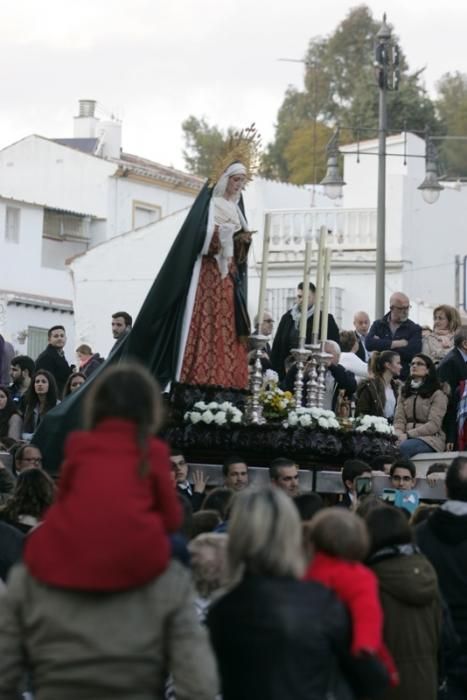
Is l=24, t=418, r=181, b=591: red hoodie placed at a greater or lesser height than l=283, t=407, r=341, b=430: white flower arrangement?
lesser

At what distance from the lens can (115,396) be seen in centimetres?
605

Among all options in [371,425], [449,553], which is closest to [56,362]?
[371,425]

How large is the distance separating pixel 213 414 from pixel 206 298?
108 centimetres

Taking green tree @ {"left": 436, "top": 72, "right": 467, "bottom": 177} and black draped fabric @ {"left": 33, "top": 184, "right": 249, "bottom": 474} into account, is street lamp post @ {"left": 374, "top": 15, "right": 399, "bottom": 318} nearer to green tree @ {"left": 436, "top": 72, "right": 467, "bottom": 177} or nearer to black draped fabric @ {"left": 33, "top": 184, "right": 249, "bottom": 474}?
black draped fabric @ {"left": 33, "top": 184, "right": 249, "bottom": 474}

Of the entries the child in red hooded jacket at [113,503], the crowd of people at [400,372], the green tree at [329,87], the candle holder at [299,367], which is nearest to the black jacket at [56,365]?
the crowd of people at [400,372]

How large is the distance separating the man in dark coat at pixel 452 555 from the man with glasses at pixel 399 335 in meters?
8.97

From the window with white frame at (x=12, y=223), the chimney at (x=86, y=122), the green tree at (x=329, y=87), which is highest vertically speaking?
the green tree at (x=329, y=87)

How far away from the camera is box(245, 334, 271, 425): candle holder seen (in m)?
13.5

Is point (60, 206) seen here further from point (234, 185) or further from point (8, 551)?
point (8, 551)

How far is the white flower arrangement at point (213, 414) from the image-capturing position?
1334 cm

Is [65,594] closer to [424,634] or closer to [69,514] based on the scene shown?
[69,514]

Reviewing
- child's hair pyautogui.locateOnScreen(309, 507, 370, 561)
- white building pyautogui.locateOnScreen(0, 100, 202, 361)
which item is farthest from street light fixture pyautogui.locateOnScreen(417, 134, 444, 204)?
child's hair pyautogui.locateOnScreen(309, 507, 370, 561)

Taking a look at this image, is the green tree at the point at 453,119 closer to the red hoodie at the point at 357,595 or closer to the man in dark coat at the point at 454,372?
the man in dark coat at the point at 454,372

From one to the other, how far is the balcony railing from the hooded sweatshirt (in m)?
26.5
